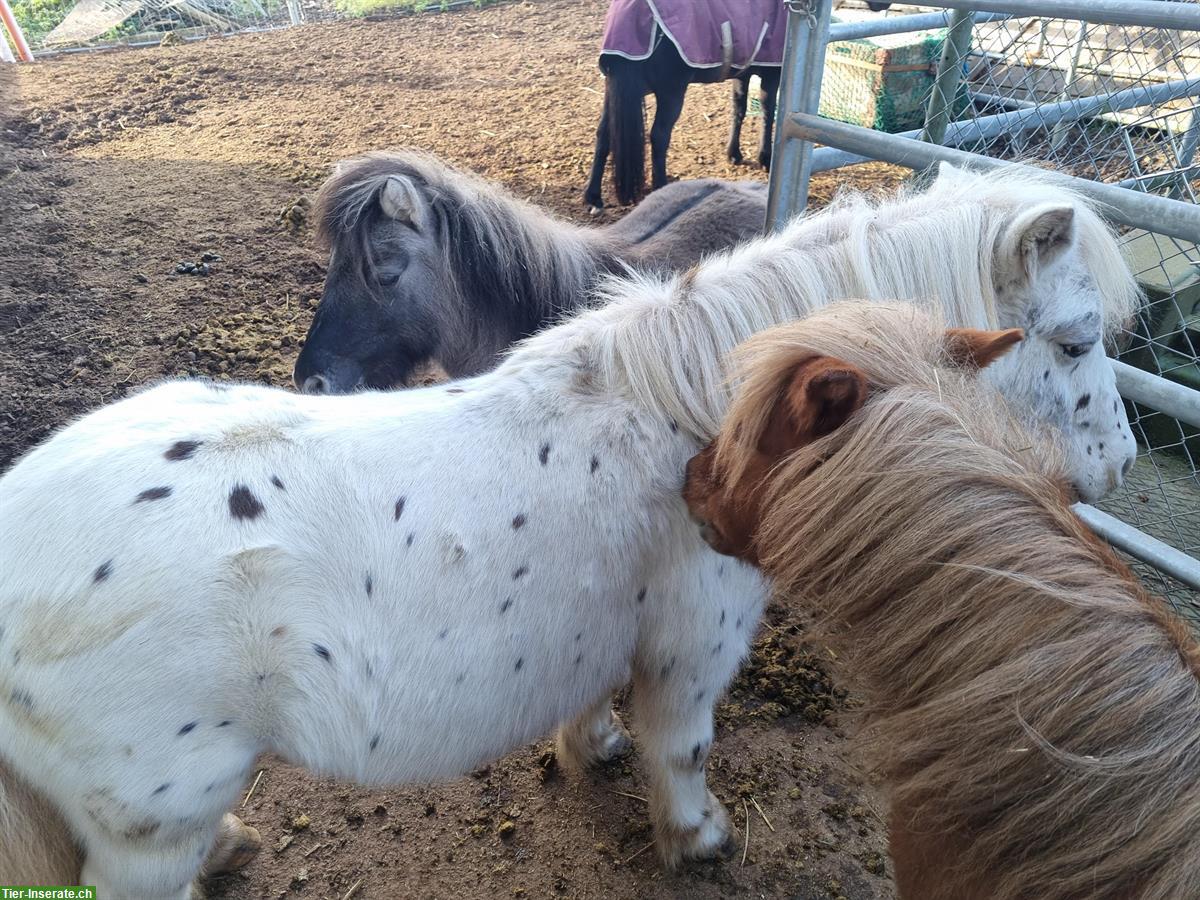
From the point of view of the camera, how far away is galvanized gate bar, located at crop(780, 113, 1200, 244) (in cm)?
214

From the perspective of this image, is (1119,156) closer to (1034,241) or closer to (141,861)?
(1034,241)

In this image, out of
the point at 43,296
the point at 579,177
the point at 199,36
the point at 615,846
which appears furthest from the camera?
the point at 199,36

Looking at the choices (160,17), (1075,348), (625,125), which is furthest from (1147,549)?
(160,17)

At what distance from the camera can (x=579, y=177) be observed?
743 cm

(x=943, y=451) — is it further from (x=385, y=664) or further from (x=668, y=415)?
(x=385, y=664)

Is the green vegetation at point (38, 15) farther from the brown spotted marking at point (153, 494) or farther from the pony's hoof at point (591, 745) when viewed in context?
the pony's hoof at point (591, 745)

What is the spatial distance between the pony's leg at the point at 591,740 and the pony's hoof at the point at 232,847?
1080 millimetres

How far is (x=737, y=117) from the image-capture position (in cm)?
761

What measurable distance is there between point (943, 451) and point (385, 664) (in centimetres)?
122

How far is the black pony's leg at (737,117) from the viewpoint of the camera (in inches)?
296

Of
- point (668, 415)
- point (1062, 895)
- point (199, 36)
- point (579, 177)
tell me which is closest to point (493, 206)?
point (668, 415)

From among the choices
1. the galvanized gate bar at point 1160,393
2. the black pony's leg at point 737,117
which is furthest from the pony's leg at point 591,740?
the black pony's leg at point 737,117

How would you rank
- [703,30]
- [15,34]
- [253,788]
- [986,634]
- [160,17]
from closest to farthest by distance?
[986,634] < [253,788] < [703,30] < [15,34] < [160,17]

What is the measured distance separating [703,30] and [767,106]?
1.17m
